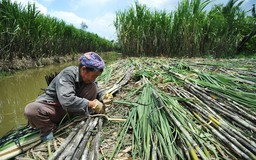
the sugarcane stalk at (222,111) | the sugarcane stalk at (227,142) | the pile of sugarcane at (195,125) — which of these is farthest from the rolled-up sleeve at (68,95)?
the sugarcane stalk at (222,111)

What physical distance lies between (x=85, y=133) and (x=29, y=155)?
1.50 feet

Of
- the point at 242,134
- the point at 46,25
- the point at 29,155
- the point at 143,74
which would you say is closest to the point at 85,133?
the point at 29,155

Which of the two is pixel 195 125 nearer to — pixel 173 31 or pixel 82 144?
pixel 82 144

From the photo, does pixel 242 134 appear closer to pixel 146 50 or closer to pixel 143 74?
pixel 143 74

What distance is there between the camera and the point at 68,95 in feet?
5.70

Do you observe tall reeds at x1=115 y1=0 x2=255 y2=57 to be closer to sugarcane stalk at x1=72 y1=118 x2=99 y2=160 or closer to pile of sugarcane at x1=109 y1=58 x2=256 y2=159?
pile of sugarcane at x1=109 y1=58 x2=256 y2=159

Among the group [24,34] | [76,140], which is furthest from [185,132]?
[24,34]

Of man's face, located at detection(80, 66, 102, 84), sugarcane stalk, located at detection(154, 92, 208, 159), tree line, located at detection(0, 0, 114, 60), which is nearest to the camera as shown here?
sugarcane stalk, located at detection(154, 92, 208, 159)

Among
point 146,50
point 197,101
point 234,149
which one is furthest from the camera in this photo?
point 146,50

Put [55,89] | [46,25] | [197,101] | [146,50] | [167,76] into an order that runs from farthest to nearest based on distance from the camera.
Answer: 1. [46,25]
2. [146,50]
3. [167,76]
4. [197,101]
5. [55,89]

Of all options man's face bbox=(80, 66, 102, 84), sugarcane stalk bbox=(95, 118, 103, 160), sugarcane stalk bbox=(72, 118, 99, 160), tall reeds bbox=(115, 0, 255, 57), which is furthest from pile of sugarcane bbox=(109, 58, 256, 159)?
tall reeds bbox=(115, 0, 255, 57)

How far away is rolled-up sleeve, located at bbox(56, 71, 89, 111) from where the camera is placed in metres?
1.73

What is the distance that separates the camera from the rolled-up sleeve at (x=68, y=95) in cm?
173

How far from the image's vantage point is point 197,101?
2.10 metres
